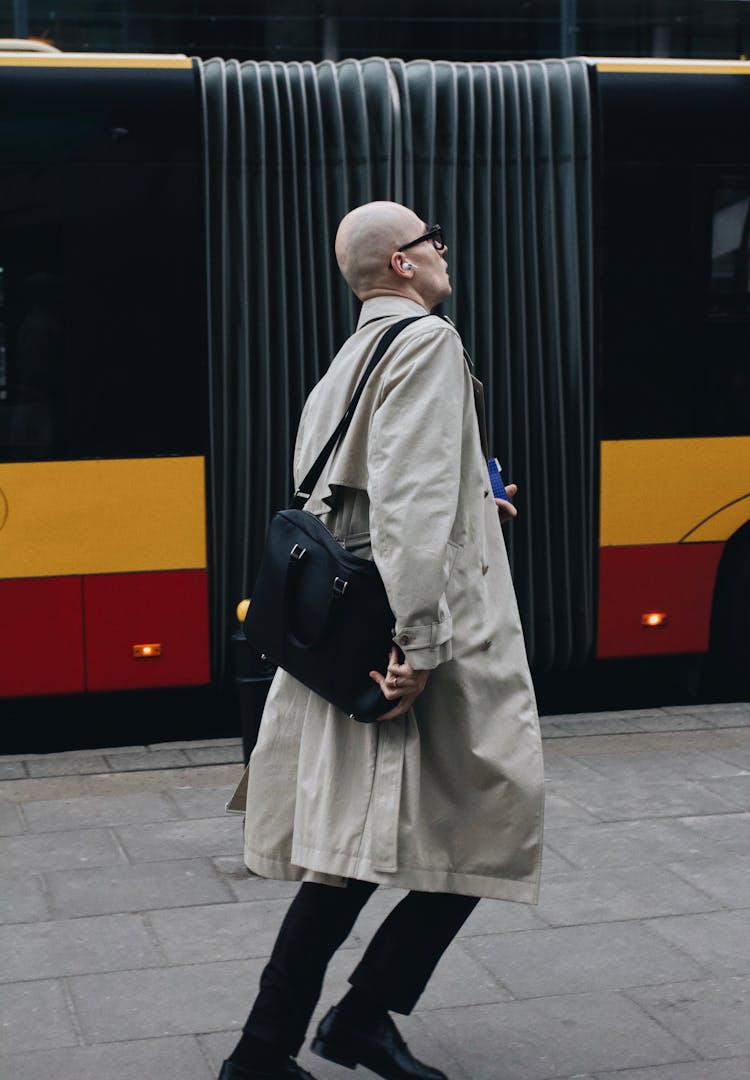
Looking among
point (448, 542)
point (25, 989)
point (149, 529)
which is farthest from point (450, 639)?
point (149, 529)

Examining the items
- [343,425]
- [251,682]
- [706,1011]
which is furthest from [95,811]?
[343,425]

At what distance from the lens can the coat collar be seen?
3129 millimetres

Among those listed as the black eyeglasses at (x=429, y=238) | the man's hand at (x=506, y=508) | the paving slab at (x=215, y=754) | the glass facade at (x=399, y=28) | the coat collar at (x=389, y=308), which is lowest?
the paving slab at (x=215, y=754)

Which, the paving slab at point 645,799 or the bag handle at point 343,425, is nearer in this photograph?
the bag handle at point 343,425

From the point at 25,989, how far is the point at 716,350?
4.52 metres

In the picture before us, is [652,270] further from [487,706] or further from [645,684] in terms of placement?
[487,706]

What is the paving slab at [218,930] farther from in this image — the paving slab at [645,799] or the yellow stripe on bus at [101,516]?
the yellow stripe on bus at [101,516]

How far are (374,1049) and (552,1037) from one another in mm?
512

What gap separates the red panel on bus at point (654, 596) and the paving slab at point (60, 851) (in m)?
2.77

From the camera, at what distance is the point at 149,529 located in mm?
6461

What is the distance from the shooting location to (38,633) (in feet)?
20.9

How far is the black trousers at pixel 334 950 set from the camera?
308 cm

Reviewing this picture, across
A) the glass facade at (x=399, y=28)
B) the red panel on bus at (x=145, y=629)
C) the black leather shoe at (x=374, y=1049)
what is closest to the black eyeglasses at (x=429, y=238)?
the black leather shoe at (x=374, y=1049)

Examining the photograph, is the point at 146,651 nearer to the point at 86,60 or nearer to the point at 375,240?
the point at 86,60
